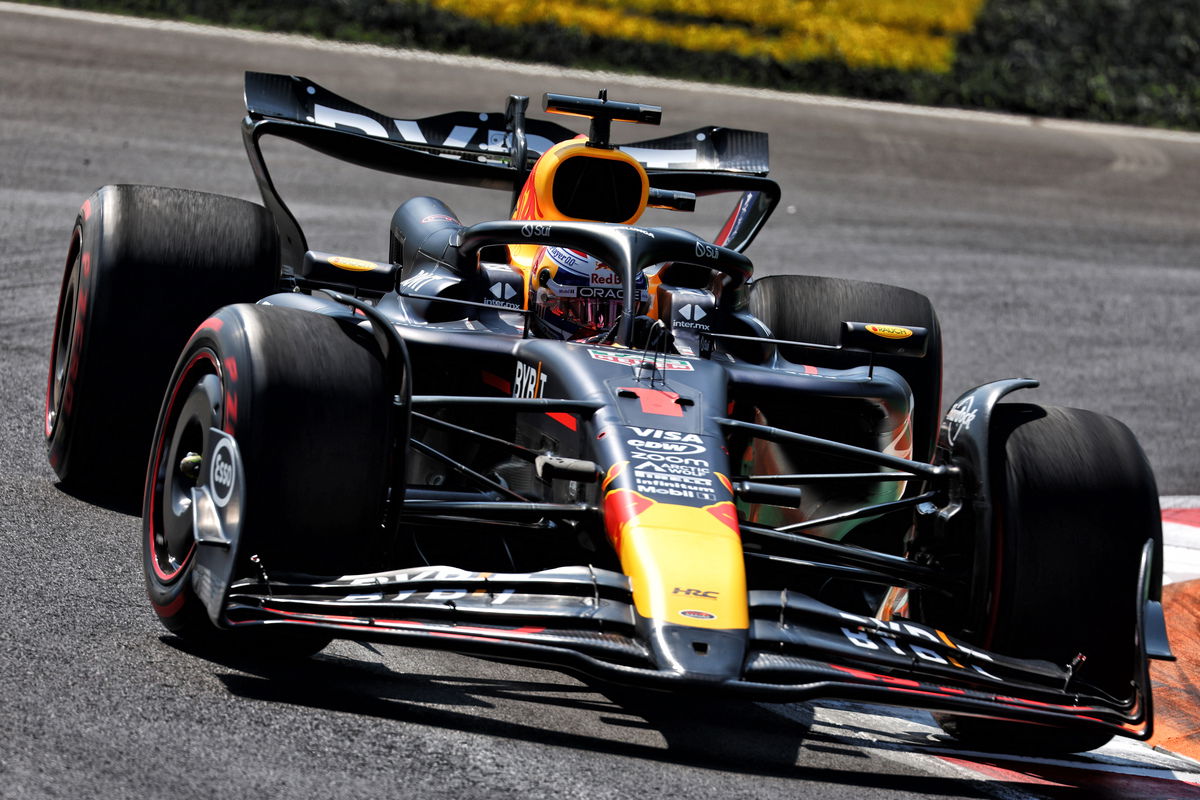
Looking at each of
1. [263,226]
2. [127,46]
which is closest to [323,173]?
[127,46]

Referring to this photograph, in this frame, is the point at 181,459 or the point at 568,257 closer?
the point at 181,459

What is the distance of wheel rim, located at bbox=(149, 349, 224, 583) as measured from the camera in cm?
491

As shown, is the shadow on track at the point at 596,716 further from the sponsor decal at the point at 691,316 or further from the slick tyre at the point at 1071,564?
the sponsor decal at the point at 691,316

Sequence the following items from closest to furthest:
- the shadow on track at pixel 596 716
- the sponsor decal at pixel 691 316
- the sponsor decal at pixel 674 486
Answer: the shadow on track at pixel 596 716 < the sponsor decal at pixel 674 486 < the sponsor decal at pixel 691 316

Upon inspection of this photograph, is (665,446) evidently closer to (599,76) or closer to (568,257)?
(568,257)

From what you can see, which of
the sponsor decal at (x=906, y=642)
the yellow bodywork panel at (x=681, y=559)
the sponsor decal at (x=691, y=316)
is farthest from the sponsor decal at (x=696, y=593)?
the sponsor decal at (x=691, y=316)

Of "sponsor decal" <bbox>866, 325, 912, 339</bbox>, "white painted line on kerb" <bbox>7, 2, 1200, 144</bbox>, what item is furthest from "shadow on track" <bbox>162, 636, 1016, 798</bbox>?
"white painted line on kerb" <bbox>7, 2, 1200, 144</bbox>

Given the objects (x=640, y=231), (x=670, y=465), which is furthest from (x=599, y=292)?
(x=670, y=465)

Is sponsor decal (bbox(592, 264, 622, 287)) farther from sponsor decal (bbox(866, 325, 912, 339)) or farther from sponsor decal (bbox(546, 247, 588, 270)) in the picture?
sponsor decal (bbox(866, 325, 912, 339))

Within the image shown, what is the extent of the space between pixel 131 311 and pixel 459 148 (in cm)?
250

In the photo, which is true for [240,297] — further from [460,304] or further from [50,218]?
[50,218]

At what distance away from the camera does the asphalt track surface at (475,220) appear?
13.9 ft

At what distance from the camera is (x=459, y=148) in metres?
8.48

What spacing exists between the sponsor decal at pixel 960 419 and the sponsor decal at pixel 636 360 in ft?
2.83
